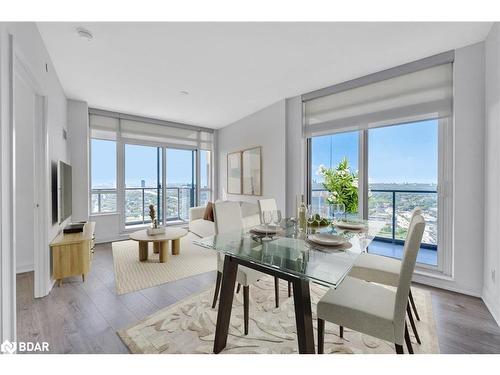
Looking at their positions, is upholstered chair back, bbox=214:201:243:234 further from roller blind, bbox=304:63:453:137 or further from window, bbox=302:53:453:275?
roller blind, bbox=304:63:453:137

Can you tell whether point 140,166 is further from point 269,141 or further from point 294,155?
point 294,155

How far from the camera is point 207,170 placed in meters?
6.23

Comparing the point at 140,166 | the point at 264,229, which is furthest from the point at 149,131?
the point at 264,229

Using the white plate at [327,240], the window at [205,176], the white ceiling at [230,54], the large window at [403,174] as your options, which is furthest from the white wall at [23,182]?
the large window at [403,174]

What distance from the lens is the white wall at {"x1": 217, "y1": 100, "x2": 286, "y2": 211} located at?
4090mm

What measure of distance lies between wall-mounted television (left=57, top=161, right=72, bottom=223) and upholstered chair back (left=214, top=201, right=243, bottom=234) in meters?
2.19

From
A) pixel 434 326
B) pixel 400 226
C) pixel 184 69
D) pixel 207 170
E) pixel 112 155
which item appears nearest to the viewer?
pixel 434 326

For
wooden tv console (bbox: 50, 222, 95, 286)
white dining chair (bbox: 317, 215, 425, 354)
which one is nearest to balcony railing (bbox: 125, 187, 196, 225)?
wooden tv console (bbox: 50, 222, 95, 286)

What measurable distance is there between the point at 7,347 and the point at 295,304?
1730mm

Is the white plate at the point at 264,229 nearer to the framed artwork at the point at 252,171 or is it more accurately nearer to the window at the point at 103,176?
the framed artwork at the point at 252,171

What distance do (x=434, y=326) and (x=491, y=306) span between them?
68 cm
